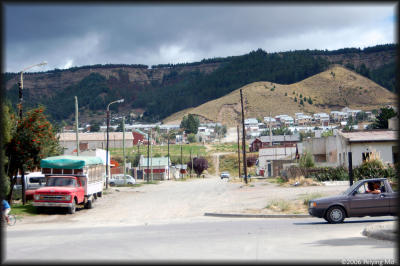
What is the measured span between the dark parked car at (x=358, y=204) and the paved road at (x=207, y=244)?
1.36 feet

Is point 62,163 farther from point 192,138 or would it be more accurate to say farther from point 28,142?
point 192,138

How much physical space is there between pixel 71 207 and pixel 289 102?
162048 mm

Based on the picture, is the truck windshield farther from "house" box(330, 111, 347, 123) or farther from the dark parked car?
"house" box(330, 111, 347, 123)

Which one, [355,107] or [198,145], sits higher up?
[355,107]

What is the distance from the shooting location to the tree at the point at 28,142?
2872 centimetres

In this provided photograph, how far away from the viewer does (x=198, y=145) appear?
5886 inches

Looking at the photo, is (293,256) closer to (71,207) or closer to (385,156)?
(71,207)

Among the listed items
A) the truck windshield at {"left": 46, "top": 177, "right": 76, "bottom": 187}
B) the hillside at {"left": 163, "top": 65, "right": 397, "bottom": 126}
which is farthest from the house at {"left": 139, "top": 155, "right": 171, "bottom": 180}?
the hillside at {"left": 163, "top": 65, "right": 397, "bottom": 126}

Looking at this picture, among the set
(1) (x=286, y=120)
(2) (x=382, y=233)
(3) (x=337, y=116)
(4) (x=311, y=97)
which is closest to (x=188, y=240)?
(2) (x=382, y=233)

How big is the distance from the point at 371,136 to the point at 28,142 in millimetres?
27971

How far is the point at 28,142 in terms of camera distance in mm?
28938

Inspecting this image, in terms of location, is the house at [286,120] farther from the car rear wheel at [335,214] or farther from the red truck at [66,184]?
the car rear wheel at [335,214]

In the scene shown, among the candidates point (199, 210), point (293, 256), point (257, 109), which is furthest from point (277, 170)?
point (257, 109)

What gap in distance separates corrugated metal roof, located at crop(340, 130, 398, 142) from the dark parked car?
25.4 m
